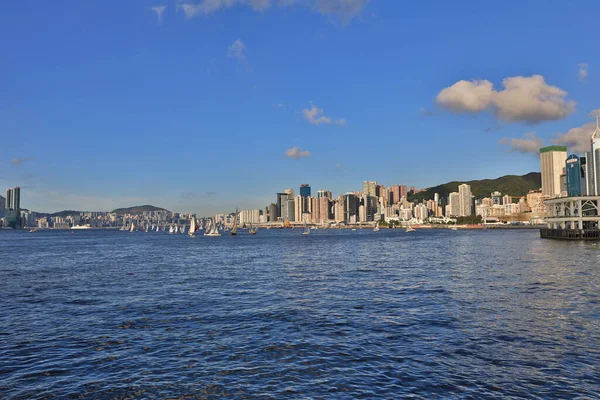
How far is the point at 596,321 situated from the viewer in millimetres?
27641

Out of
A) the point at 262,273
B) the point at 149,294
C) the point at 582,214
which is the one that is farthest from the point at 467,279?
the point at 582,214

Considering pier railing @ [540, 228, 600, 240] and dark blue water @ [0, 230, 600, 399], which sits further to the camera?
pier railing @ [540, 228, 600, 240]

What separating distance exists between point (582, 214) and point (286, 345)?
146961mm

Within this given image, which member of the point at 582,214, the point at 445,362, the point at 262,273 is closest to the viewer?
the point at 445,362

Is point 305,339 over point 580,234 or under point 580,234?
under

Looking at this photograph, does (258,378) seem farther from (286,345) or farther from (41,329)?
(41,329)

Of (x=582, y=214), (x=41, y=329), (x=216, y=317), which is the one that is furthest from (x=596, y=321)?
(x=582, y=214)

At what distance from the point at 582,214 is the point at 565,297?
123 metres

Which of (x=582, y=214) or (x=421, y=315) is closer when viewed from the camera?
(x=421, y=315)

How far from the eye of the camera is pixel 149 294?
41500 millimetres

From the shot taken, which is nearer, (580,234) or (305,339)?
(305,339)

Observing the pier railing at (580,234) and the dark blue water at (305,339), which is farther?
the pier railing at (580,234)

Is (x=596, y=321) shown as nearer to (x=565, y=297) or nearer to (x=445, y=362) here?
(x=565, y=297)

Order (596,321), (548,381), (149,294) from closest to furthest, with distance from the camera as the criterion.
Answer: (548,381), (596,321), (149,294)
